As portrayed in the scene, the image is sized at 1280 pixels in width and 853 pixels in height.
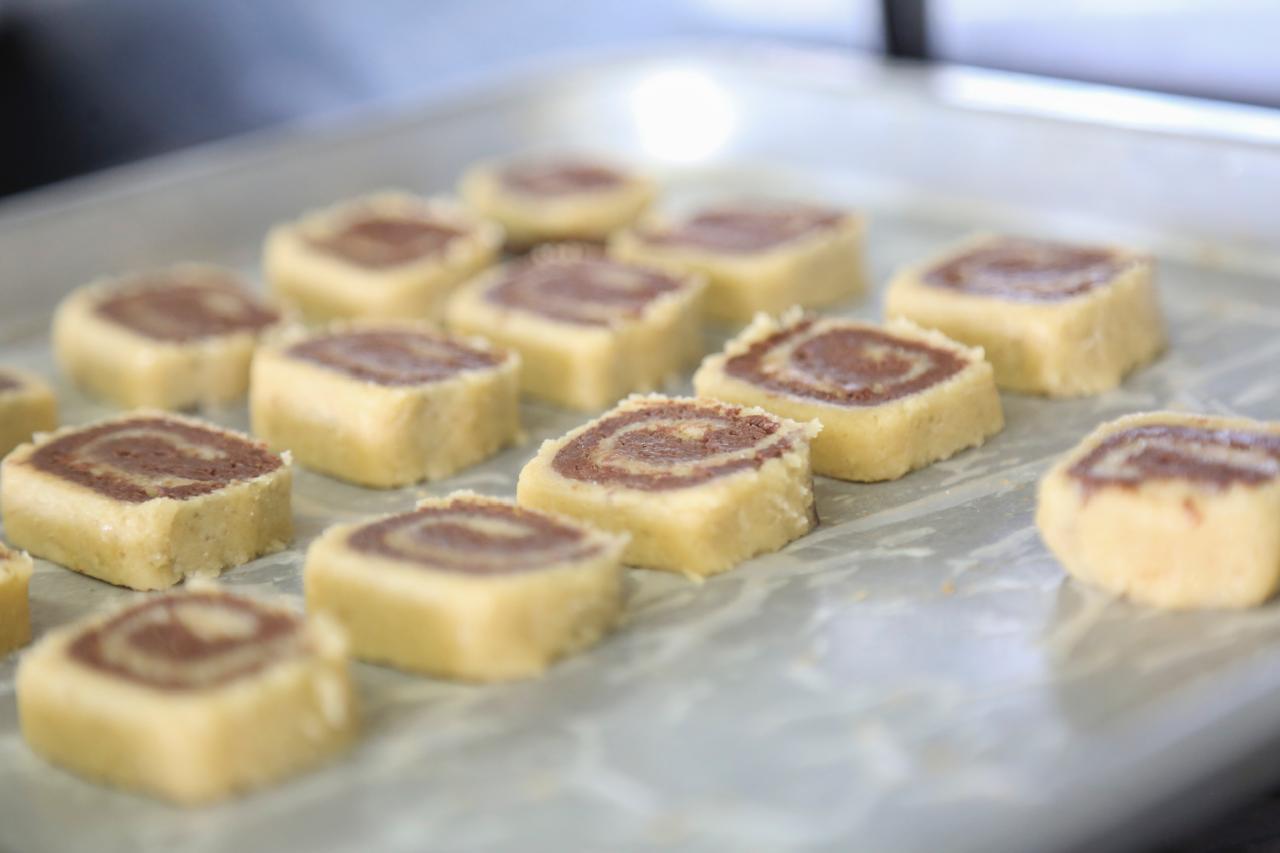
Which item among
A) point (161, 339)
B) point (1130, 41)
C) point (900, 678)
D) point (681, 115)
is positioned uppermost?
point (1130, 41)

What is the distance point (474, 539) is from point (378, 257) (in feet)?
7.19

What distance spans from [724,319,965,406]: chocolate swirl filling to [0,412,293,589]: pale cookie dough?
1.17m

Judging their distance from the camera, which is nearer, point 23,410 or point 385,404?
point 385,404

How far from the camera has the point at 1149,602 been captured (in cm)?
308

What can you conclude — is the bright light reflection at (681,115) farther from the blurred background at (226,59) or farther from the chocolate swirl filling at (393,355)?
the blurred background at (226,59)

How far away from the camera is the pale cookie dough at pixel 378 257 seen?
199 inches

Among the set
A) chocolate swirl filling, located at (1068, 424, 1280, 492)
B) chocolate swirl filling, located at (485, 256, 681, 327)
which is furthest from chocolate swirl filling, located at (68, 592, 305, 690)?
chocolate swirl filling, located at (485, 256, 681, 327)

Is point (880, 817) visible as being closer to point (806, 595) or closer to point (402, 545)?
point (806, 595)

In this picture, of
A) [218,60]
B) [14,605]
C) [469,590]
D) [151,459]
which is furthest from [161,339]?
[218,60]

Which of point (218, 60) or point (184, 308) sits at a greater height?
point (218, 60)

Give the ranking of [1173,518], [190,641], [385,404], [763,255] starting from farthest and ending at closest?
1. [763,255]
2. [385,404]
3. [1173,518]
4. [190,641]

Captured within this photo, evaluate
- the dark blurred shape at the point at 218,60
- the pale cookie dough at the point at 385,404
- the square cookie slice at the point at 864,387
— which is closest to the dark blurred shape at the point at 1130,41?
the square cookie slice at the point at 864,387

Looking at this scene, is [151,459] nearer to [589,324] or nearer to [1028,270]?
[589,324]

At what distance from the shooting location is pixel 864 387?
389 centimetres
